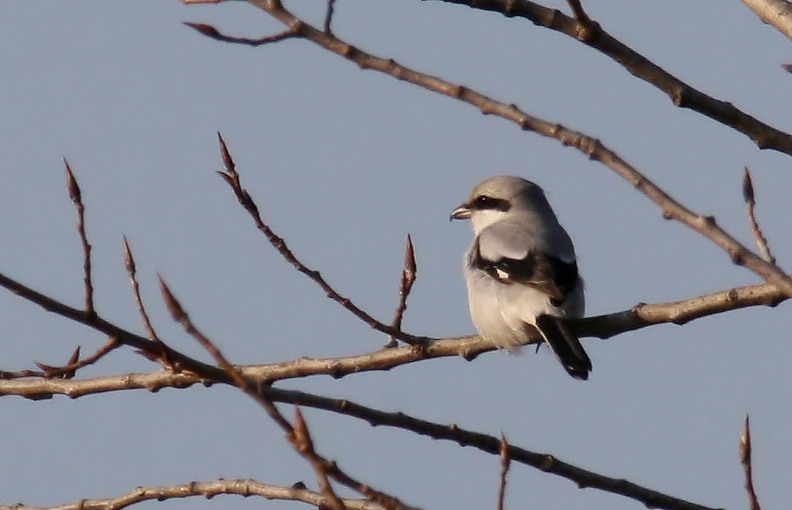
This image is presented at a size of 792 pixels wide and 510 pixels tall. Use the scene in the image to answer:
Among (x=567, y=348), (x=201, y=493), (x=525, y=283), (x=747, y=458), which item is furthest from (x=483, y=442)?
(x=525, y=283)

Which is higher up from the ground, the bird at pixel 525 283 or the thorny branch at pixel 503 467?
the bird at pixel 525 283

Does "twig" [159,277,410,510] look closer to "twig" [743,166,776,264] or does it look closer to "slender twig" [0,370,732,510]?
"slender twig" [0,370,732,510]

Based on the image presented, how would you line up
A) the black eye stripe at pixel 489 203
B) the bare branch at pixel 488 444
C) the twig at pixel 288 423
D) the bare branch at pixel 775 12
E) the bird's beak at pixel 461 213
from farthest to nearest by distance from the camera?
the bird's beak at pixel 461 213 → the black eye stripe at pixel 489 203 → the bare branch at pixel 775 12 → the bare branch at pixel 488 444 → the twig at pixel 288 423

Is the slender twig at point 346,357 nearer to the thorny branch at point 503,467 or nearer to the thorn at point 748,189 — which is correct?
the thorn at point 748,189

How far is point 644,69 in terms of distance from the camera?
7.61 feet

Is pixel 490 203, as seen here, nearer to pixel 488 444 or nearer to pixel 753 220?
pixel 753 220

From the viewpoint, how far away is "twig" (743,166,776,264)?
2.59 metres

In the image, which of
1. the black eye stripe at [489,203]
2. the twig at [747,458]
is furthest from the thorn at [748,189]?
the black eye stripe at [489,203]

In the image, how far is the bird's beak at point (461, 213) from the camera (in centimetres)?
625

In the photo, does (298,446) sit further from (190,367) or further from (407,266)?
(407,266)

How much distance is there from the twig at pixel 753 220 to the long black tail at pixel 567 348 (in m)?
1.67

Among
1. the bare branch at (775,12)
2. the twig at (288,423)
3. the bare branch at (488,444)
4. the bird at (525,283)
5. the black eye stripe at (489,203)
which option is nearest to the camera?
the twig at (288,423)

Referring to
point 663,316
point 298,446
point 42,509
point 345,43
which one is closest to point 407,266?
point 663,316

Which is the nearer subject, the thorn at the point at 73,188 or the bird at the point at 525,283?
the thorn at the point at 73,188
